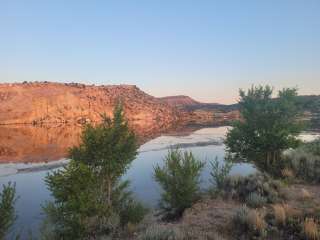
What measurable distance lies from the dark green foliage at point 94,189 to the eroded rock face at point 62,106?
10154 cm

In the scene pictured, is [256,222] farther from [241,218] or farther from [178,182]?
[178,182]

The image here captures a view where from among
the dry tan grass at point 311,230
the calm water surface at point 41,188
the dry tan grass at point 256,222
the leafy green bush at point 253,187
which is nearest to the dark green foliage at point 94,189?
the calm water surface at point 41,188

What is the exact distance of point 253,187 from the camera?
49.8 ft

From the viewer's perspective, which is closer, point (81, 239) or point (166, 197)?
point (81, 239)

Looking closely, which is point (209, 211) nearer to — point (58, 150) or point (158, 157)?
point (158, 157)

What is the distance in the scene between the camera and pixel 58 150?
47719 mm

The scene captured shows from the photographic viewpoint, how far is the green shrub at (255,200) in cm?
1320

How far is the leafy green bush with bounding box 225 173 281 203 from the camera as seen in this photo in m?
14.1

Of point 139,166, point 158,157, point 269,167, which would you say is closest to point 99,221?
point 269,167

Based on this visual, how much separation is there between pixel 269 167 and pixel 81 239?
41.3 feet

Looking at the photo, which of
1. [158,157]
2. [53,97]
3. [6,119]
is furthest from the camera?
[53,97]

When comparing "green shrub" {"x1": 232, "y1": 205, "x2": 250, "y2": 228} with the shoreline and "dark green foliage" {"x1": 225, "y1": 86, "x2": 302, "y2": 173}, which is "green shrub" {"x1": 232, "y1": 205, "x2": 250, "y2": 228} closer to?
"dark green foliage" {"x1": 225, "y1": 86, "x2": 302, "y2": 173}

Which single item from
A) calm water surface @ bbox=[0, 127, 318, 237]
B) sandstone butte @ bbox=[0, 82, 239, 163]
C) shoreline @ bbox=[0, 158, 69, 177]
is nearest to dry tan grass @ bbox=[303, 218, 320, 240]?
calm water surface @ bbox=[0, 127, 318, 237]

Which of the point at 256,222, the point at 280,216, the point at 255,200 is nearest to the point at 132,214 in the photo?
the point at 255,200
